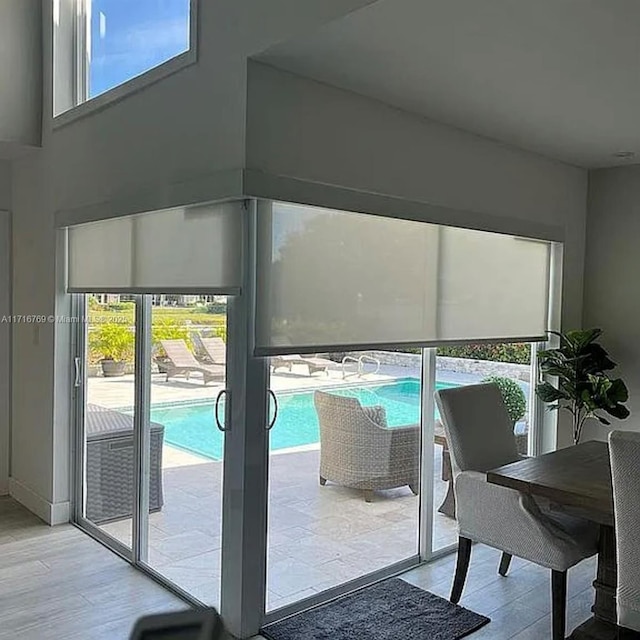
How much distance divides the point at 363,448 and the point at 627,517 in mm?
1428

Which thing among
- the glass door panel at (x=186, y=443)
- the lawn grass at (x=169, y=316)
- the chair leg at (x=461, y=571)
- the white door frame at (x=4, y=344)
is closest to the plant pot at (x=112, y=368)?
the lawn grass at (x=169, y=316)

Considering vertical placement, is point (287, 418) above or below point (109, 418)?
above

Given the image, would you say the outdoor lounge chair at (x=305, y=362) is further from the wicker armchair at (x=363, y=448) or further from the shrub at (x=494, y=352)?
the shrub at (x=494, y=352)

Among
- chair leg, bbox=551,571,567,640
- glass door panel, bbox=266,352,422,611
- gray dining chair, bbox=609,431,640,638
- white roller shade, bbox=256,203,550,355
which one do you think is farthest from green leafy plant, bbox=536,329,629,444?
gray dining chair, bbox=609,431,640,638

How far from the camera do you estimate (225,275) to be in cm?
275

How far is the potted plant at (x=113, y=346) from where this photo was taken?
365 centimetres

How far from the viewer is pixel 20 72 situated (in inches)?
167

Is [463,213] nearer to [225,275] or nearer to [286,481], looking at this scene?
[225,275]

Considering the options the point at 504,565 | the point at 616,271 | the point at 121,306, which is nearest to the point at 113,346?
the point at 121,306

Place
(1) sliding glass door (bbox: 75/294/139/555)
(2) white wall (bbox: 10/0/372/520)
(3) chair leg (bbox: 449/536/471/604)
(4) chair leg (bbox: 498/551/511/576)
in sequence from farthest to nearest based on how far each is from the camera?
(1) sliding glass door (bbox: 75/294/139/555), (4) chair leg (bbox: 498/551/511/576), (3) chair leg (bbox: 449/536/471/604), (2) white wall (bbox: 10/0/372/520)

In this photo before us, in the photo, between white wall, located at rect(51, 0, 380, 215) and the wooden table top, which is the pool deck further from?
white wall, located at rect(51, 0, 380, 215)

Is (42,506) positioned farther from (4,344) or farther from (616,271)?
(616,271)

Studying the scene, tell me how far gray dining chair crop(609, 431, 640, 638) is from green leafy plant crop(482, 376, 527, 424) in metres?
1.84

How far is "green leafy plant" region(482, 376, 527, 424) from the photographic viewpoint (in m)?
4.16
